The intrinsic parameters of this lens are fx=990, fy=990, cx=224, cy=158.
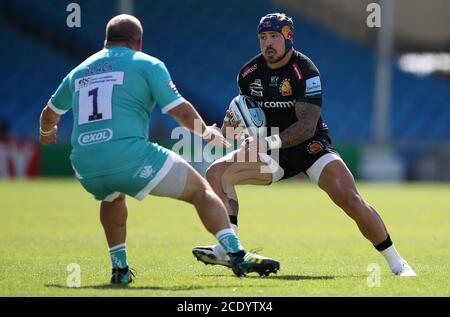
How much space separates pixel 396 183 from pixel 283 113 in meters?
20.2

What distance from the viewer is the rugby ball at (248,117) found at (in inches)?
363

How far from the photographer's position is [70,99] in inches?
316

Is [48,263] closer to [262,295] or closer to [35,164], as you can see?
[262,295]

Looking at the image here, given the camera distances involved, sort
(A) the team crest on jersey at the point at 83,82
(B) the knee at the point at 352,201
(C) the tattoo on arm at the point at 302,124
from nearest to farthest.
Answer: (A) the team crest on jersey at the point at 83,82 < (B) the knee at the point at 352,201 < (C) the tattoo on arm at the point at 302,124

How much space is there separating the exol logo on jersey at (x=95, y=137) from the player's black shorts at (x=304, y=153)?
234 centimetres

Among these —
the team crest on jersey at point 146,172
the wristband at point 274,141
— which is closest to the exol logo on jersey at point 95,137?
the team crest on jersey at point 146,172

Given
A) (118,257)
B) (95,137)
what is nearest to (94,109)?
(95,137)

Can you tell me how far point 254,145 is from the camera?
30.0 ft

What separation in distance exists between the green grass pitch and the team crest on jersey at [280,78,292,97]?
5.39ft

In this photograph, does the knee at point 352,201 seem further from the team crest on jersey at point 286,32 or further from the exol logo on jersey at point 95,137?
the exol logo on jersey at point 95,137

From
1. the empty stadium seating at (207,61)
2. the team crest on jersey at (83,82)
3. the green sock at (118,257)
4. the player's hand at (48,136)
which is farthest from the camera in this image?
the empty stadium seating at (207,61)

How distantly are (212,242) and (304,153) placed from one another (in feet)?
11.0

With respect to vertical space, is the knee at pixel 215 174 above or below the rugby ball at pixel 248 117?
below
